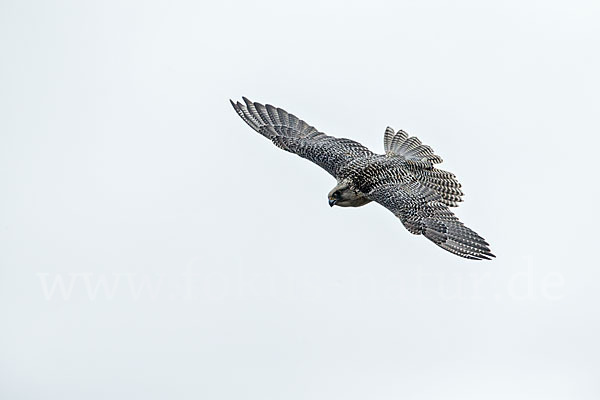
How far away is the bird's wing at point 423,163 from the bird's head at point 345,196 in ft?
4.17

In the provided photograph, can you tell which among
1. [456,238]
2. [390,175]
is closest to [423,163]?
[390,175]

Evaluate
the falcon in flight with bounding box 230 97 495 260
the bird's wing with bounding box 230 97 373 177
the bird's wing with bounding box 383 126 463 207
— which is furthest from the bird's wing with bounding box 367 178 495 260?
the bird's wing with bounding box 230 97 373 177

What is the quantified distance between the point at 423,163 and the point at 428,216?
8.25 feet

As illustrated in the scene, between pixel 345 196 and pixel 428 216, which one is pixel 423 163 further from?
pixel 428 216

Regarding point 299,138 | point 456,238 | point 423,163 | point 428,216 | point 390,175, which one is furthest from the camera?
point 299,138

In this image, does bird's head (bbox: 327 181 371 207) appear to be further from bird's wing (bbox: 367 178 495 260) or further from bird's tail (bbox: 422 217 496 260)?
bird's tail (bbox: 422 217 496 260)

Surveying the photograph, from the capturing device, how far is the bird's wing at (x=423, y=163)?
23.1 meters

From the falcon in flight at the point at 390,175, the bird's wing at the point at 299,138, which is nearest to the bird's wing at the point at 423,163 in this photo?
the falcon in flight at the point at 390,175

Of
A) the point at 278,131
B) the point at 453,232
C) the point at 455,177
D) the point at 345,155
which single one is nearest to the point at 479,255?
the point at 453,232

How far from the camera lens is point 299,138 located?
25688 millimetres

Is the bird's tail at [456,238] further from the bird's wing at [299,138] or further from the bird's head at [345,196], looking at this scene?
the bird's wing at [299,138]

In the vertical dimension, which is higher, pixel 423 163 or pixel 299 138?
pixel 299 138

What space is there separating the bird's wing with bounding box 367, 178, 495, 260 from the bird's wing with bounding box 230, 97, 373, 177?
5.76 feet

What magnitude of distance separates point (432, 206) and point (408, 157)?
2618mm
